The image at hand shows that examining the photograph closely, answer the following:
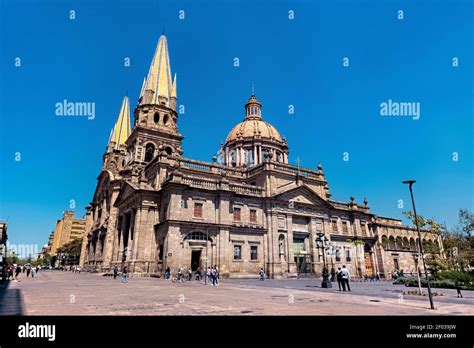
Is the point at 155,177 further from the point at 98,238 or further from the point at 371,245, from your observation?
the point at 371,245

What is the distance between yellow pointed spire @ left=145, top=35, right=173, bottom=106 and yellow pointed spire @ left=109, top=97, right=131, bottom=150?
55.7 feet

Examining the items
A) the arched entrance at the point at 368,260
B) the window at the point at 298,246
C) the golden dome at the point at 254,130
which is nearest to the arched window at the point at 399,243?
the arched entrance at the point at 368,260

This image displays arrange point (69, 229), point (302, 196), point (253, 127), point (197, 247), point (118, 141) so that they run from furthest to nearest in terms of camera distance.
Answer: point (69, 229)
point (118, 141)
point (253, 127)
point (302, 196)
point (197, 247)

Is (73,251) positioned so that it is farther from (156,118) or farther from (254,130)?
(254,130)

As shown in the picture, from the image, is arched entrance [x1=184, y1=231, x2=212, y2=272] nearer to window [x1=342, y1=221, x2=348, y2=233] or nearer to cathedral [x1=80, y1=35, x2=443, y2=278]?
cathedral [x1=80, y1=35, x2=443, y2=278]

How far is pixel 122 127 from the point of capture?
6581 cm

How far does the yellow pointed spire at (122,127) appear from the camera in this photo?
2514 inches

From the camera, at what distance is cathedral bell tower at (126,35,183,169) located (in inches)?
1848

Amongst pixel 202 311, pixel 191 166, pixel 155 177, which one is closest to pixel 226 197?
pixel 191 166

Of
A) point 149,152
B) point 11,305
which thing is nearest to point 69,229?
point 149,152

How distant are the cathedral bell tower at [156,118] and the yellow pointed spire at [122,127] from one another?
14.0 m

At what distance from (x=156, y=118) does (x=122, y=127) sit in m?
20.0
